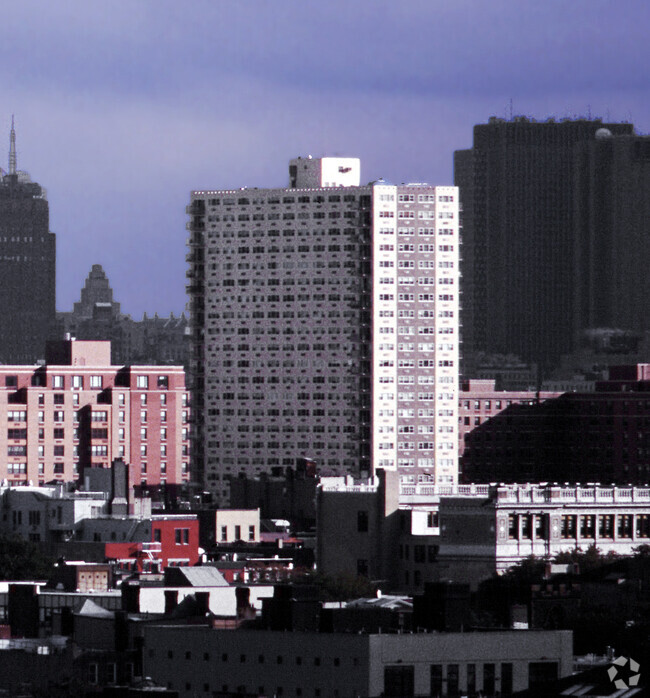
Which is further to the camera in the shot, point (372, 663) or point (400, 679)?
point (400, 679)

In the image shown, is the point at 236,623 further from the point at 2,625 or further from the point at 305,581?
the point at 305,581

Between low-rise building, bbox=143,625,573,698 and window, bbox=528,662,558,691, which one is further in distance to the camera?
window, bbox=528,662,558,691

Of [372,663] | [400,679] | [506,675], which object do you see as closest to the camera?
[372,663]

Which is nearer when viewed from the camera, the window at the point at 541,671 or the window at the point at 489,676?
the window at the point at 489,676

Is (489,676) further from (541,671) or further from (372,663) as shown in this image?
(372,663)

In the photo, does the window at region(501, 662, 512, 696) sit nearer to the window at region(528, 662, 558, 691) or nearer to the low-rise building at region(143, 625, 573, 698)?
the low-rise building at region(143, 625, 573, 698)

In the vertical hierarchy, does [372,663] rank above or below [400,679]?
above

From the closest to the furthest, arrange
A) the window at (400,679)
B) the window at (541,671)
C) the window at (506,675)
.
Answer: the window at (400,679) → the window at (506,675) → the window at (541,671)

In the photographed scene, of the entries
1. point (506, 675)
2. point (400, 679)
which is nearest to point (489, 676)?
point (506, 675)

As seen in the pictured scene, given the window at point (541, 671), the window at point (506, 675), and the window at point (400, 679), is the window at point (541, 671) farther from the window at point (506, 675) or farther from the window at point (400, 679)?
the window at point (400, 679)

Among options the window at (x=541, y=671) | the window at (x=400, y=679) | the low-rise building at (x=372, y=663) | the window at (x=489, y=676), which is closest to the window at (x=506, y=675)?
the low-rise building at (x=372, y=663)

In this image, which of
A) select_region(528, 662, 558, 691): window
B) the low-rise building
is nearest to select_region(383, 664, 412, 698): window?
the low-rise building

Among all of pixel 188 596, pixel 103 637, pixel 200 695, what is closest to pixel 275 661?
pixel 200 695

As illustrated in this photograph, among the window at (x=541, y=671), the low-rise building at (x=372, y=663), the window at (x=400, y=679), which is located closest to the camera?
the window at (x=400, y=679)
